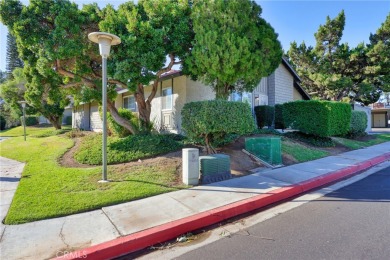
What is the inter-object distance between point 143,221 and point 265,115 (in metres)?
12.3

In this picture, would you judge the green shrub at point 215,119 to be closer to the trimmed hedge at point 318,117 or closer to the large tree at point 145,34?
the large tree at point 145,34

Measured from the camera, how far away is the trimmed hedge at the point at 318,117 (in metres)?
11.4

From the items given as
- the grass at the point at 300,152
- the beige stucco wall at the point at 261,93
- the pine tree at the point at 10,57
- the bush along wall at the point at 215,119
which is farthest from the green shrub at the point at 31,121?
the grass at the point at 300,152

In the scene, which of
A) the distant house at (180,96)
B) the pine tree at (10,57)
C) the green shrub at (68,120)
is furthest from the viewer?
the pine tree at (10,57)

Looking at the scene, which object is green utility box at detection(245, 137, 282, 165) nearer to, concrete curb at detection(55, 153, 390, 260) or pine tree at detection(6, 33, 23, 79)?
concrete curb at detection(55, 153, 390, 260)

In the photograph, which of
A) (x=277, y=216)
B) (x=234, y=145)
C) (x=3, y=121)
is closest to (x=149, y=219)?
(x=277, y=216)

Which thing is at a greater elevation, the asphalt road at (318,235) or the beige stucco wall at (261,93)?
the beige stucco wall at (261,93)

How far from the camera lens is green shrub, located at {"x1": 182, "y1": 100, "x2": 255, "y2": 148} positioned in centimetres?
765

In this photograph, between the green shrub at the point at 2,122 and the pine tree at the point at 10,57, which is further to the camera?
the pine tree at the point at 10,57

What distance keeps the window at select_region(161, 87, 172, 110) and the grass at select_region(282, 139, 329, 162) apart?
627cm

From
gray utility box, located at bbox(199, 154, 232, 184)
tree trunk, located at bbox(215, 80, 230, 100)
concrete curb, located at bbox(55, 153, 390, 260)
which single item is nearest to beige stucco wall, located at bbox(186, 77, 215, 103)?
tree trunk, located at bbox(215, 80, 230, 100)

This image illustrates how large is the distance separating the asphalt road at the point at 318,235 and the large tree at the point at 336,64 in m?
22.0

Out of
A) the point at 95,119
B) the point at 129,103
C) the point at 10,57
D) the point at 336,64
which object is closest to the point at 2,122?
the point at 10,57

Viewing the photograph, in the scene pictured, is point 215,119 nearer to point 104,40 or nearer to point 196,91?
point 104,40
